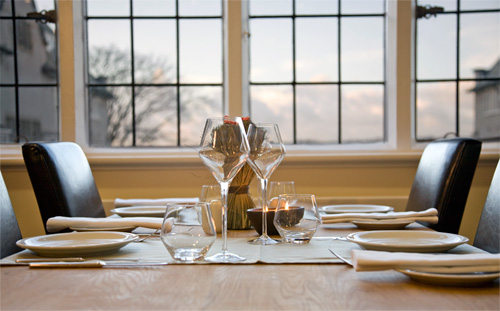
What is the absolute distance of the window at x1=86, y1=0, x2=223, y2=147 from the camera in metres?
3.04

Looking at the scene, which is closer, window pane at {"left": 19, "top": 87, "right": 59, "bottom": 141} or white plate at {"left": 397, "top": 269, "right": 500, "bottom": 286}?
white plate at {"left": 397, "top": 269, "right": 500, "bottom": 286}

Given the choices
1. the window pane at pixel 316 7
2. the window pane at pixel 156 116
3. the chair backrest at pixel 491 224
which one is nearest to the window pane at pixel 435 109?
the window pane at pixel 316 7

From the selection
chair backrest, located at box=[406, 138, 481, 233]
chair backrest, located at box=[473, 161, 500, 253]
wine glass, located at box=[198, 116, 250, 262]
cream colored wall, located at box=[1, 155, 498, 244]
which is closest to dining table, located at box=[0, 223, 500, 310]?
wine glass, located at box=[198, 116, 250, 262]

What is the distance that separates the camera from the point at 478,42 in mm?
3006

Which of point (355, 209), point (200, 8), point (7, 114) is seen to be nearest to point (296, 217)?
point (355, 209)

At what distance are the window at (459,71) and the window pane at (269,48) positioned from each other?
28.2 inches

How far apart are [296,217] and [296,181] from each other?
1.67m

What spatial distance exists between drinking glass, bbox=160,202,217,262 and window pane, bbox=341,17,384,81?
→ 7.49 feet

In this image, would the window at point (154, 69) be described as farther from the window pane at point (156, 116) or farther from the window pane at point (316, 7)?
the window pane at point (316, 7)

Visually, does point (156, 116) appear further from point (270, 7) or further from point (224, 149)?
point (224, 149)

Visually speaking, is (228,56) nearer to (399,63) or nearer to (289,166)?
(289,166)

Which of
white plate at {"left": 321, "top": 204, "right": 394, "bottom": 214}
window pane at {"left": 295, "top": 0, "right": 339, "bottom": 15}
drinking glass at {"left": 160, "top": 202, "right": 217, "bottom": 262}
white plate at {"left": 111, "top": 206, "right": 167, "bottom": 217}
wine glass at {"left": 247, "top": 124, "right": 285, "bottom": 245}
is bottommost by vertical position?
white plate at {"left": 321, "top": 204, "right": 394, "bottom": 214}

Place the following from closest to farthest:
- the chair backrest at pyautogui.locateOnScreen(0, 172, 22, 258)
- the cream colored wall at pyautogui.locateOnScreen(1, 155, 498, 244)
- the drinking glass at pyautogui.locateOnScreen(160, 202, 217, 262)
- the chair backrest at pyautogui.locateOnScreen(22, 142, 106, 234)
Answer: the drinking glass at pyautogui.locateOnScreen(160, 202, 217, 262)
the chair backrest at pyautogui.locateOnScreen(0, 172, 22, 258)
the chair backrest at pyautogui.locateOnScreen(22, 142, 106, 234)
the cream colored wall at pyautogui.locateOnScreen(1, 155, 498, 244)

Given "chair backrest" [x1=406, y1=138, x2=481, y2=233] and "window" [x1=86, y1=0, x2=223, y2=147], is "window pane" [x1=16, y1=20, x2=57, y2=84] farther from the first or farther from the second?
"chair backrest" [x1=406, y1=138, x2=481, y2=233]
